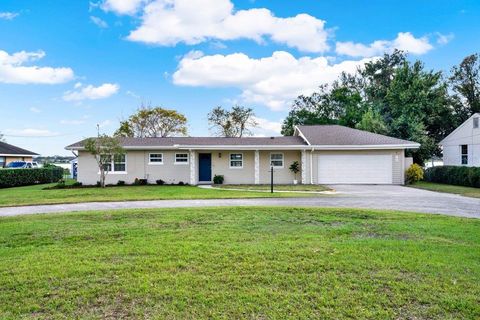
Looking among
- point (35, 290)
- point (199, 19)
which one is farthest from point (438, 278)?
point (199, 19)

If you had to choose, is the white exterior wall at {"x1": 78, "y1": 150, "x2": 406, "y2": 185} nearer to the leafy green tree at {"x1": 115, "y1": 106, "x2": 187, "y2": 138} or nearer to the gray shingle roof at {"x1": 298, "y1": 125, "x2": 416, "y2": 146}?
the gray shingle roof at {"x1": 298, "y1": 125, "x2": 416, "y2": 146}

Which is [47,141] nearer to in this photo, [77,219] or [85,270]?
[77,219]

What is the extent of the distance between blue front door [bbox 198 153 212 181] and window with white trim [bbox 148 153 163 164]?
8.12 feet

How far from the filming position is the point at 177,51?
22.8 meters

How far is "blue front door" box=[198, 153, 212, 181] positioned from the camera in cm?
2220

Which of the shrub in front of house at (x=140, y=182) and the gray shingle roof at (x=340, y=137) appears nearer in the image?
the gray shingle roof at (x=340, y=137)

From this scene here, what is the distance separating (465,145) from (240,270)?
26.0 meters

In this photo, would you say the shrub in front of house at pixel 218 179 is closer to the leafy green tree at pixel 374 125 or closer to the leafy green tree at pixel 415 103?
the leafy green tree at pixel 374 125

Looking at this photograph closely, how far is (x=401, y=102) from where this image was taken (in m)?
30.0

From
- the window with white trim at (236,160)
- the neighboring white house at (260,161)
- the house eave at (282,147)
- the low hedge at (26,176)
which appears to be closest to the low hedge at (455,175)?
the neighboring white house at (260,161)

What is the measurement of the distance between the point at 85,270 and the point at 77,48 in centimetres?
1858

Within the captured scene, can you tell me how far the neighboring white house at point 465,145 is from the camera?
2328 cm

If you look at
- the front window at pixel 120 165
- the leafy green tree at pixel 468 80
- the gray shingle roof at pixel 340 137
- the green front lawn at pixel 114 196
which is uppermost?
the leafy green tree at pixel 468 80

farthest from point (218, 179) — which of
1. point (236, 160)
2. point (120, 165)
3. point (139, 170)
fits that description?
point (120, 165)
